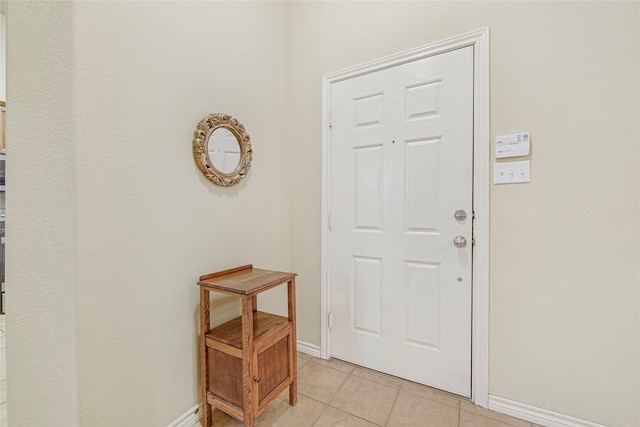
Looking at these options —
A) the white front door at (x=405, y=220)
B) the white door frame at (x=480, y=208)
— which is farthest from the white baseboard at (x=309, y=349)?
the white door frame at (x=480, y=208)

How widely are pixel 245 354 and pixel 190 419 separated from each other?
555mm

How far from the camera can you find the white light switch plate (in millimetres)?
1388

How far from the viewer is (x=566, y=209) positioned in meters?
1.32

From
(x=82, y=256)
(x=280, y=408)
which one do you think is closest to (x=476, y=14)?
(x=82, y=256)

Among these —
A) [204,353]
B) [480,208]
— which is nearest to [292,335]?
[204,353]

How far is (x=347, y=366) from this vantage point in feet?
6.22

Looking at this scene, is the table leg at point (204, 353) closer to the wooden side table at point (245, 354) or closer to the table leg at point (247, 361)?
the wooden side table at point (245, 354)

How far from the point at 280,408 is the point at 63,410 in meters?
0.97

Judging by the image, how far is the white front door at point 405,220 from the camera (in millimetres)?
1549

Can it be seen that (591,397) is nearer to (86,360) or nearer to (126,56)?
(86,360)

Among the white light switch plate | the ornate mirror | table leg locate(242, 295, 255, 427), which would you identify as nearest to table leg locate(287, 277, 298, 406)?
table leg locate(242, 295, 255, 427)

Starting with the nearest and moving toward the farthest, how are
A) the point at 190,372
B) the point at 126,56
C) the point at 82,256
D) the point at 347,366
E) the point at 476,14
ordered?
1. the point at 82,256
2. the point at 126,56
3. the point at 190,372
4. the point at 476,14
5. the point at 347,366

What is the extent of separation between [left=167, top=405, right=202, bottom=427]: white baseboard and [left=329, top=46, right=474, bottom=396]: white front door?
95cm

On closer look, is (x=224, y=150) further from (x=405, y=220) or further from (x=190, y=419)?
(x=190, y=419)
